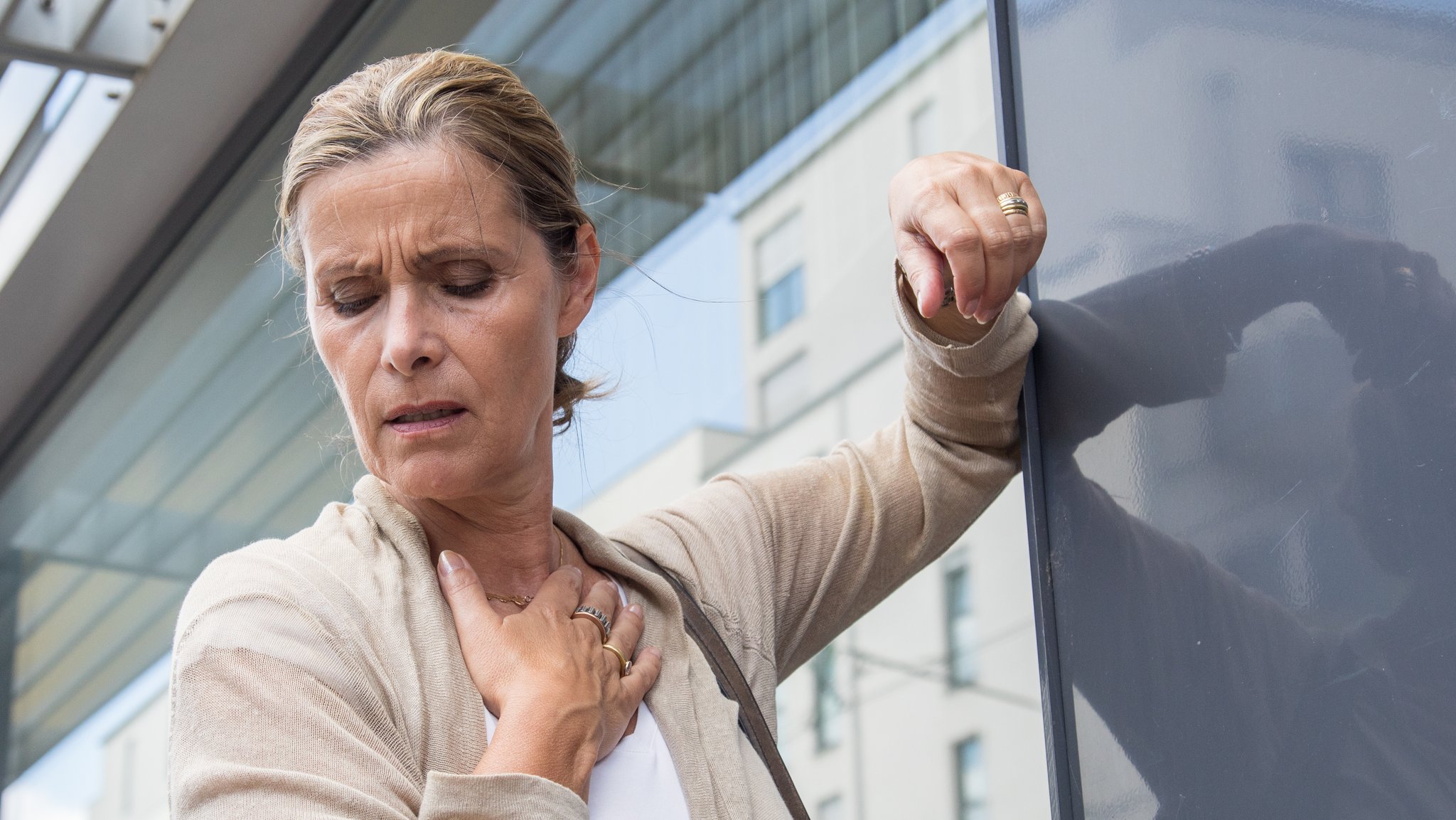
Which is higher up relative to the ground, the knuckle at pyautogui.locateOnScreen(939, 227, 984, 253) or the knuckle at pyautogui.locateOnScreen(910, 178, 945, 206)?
the knuckle at pyautogui.locateOnScreen(910, 178, 945, 206)

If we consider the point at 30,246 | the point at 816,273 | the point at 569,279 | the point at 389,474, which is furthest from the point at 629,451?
the point at 30,246

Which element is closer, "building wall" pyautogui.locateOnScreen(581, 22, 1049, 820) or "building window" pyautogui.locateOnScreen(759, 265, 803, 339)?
"building wall" pyautogui.locateOnScreen(581, 22, 1049, 820)

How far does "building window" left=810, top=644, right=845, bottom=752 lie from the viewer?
105 inches

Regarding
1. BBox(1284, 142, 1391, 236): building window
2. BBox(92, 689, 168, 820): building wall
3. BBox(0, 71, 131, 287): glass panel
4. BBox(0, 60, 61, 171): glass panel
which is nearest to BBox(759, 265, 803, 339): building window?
BBox(1284, 142, 1391, 236): building window

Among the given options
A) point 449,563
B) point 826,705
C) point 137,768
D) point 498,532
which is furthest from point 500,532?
point 137,768

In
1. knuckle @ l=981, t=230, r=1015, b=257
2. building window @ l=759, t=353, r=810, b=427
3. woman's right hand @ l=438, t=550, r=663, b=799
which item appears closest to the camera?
woman's right hand @ l=438, t=550, r=663, b=799

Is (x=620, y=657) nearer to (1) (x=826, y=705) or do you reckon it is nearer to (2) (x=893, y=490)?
(2) (x=893, y=490)

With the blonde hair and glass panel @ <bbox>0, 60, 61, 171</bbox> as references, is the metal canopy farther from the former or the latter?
the blonde hair

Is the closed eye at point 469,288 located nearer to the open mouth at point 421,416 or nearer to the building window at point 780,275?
→ the open mouth at point 421,416

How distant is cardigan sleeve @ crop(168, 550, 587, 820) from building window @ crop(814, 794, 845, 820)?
47.1 inches

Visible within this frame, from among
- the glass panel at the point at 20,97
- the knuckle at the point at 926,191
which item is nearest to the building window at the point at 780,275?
the knuckle at the point at 926,191

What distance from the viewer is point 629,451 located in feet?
10.7

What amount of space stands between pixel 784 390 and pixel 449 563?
124cm

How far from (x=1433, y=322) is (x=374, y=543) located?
1077mm
